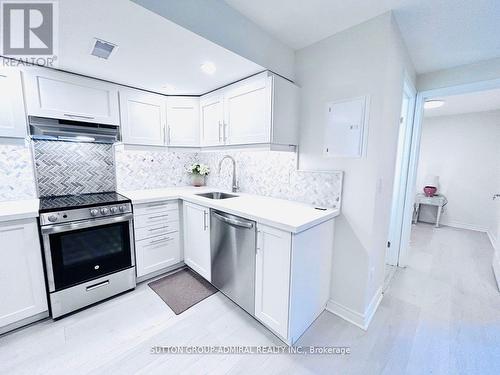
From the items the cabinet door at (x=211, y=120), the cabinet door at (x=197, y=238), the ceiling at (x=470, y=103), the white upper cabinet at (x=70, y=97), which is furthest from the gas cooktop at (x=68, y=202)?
the ceiling at (x=470, y=103)

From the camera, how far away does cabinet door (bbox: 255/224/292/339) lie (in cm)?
150

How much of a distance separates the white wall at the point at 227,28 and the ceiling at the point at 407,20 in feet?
0.22

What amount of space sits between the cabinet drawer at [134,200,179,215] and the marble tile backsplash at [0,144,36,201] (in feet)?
3.29

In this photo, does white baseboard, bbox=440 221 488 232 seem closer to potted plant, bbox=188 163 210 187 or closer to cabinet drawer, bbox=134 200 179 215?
potted plant, bbox=188 163 210 187

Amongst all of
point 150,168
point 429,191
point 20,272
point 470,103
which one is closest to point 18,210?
point 20,272

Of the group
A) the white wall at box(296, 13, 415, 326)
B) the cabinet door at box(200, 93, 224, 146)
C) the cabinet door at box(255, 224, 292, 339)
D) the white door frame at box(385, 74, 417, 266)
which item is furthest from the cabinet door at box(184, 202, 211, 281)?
the white door frame at box(385, 74, 417, 266)

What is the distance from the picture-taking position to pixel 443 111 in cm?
433

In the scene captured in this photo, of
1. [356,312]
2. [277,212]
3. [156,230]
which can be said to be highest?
[277,212]

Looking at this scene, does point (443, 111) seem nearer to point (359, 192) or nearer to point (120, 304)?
point (359, 192)

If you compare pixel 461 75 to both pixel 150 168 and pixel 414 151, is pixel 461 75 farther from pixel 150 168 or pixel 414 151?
pixel 150 168

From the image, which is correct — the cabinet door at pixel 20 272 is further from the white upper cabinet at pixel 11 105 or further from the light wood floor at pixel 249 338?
the white upper cabinet at pixel 11 105

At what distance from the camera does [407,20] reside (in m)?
1.65

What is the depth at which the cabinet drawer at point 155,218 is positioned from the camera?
7.34 feet

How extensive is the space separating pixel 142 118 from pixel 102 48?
36.6 inches
